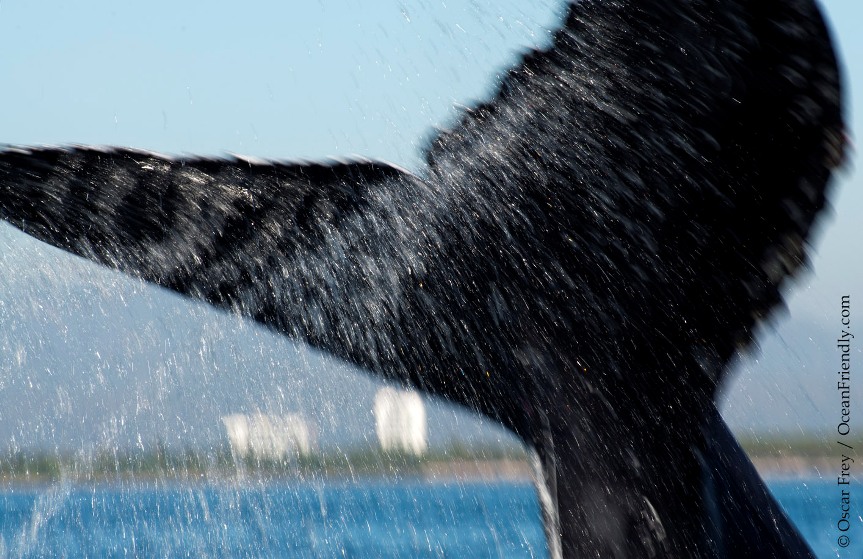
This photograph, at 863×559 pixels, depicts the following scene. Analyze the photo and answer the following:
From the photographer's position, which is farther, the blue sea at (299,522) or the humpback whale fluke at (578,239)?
the blue sea at (299,522)

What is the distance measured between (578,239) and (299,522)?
5443 centimetres

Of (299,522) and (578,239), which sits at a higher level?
(578,239)

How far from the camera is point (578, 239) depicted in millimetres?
2646

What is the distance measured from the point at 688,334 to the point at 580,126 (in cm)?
70

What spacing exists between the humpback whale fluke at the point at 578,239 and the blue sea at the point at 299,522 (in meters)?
14.2

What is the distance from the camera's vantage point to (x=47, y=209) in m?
2.21

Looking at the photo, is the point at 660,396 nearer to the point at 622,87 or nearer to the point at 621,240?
the point at 621,240

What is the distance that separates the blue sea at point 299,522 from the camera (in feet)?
114

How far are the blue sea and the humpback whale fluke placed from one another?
46.4 feet

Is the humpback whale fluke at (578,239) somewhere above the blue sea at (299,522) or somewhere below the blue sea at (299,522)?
above

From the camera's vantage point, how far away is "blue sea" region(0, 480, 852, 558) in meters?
34.8

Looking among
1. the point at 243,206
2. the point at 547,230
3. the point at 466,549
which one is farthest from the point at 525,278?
the point at 466,549

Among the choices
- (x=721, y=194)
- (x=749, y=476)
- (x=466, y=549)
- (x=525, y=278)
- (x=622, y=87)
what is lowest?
(x=466, y=549)

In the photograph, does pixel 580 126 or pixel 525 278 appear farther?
pixel 525 278
